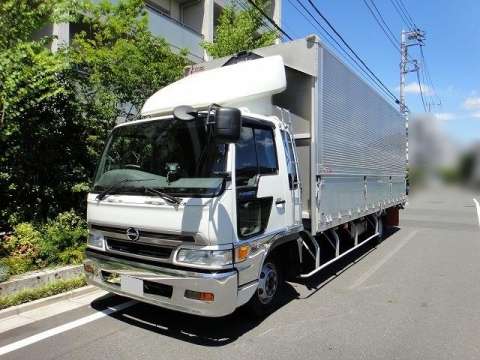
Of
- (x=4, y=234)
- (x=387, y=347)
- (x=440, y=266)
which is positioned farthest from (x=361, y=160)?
(x=4, y=234)

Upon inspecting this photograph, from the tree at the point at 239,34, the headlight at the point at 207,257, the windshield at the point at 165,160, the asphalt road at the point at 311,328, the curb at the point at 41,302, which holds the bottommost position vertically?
the asphalt road at the point at 311,328

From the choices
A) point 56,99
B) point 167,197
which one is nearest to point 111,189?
point 167,197

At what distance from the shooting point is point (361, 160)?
8055mm

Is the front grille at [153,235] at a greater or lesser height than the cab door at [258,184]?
lesser


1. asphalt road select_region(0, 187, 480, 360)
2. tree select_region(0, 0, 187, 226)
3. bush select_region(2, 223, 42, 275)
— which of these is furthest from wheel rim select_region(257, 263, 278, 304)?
tree select_region(0, 0, 187, 226)

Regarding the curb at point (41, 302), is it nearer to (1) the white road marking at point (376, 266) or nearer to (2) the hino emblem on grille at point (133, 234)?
(2) the hino emblem on grille at point (133, 234)

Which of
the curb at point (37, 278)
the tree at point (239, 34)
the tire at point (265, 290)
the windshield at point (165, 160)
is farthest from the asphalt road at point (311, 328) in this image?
the tree at point (239, 34)

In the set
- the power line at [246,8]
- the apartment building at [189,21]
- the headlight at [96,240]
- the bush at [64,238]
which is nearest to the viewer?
the headlight at [96,240]

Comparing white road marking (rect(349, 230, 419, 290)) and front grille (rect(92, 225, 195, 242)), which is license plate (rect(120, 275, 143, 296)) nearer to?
front grille (rect(92, 225, 195, 242))

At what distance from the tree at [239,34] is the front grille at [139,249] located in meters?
9.38

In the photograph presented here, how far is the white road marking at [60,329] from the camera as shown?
14.1 feet

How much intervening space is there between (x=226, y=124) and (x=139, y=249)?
62.6 inches

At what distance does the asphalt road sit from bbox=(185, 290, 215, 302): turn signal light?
1.81ft

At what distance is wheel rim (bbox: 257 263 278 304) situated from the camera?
16.4ft
